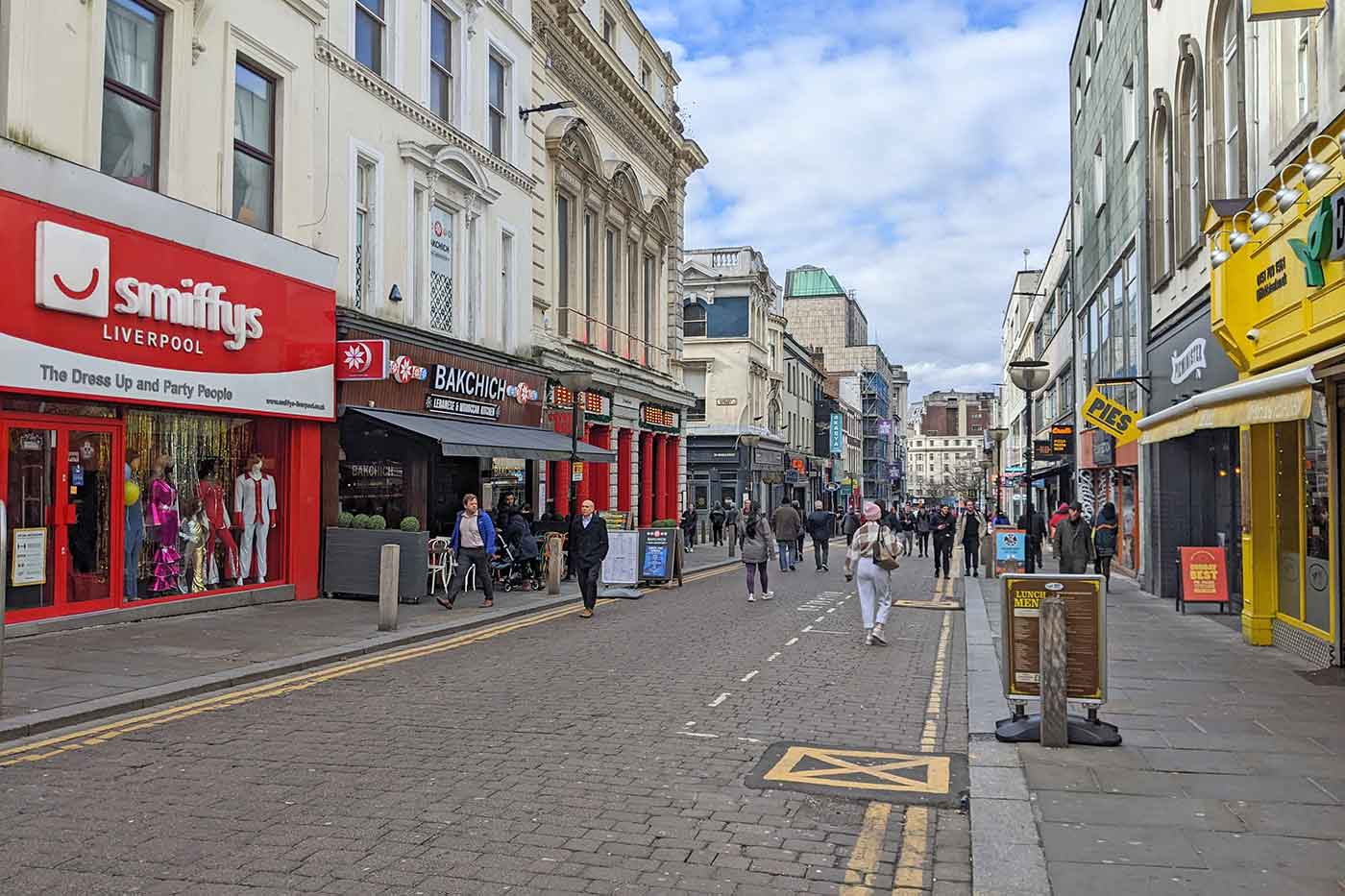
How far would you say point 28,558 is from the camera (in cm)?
1165

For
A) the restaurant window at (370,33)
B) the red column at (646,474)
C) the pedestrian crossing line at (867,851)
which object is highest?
the restaurant window at (370,33)

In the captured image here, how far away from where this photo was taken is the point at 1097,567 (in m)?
20.7

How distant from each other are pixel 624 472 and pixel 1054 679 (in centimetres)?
2424

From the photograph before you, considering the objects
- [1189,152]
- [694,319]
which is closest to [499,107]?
[1189,152]

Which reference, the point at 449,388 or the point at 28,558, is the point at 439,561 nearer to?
the point at 449,388

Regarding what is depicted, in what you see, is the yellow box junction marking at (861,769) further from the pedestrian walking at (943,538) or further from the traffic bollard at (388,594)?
the pedestrian walking at (943,538)

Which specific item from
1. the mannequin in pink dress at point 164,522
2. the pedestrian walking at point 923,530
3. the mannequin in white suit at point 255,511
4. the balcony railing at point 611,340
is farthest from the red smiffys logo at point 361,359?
the pedestrian walking at point 923,530

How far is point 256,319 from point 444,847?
11.3 metres

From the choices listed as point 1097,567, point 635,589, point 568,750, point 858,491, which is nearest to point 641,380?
point 635,589

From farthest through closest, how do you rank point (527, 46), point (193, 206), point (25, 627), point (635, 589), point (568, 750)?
point (527, 46)
point (635, 589)
point (193, 206)
point (25, 627)
point (568, 750)

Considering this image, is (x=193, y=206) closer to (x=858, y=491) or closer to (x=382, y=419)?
(x=382, y=419)

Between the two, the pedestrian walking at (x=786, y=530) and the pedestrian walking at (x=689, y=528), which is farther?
the pedestrian walking at (x=689, y=528)

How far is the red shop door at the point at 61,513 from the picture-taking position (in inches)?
455

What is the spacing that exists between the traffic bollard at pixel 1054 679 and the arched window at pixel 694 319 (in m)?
47.6
